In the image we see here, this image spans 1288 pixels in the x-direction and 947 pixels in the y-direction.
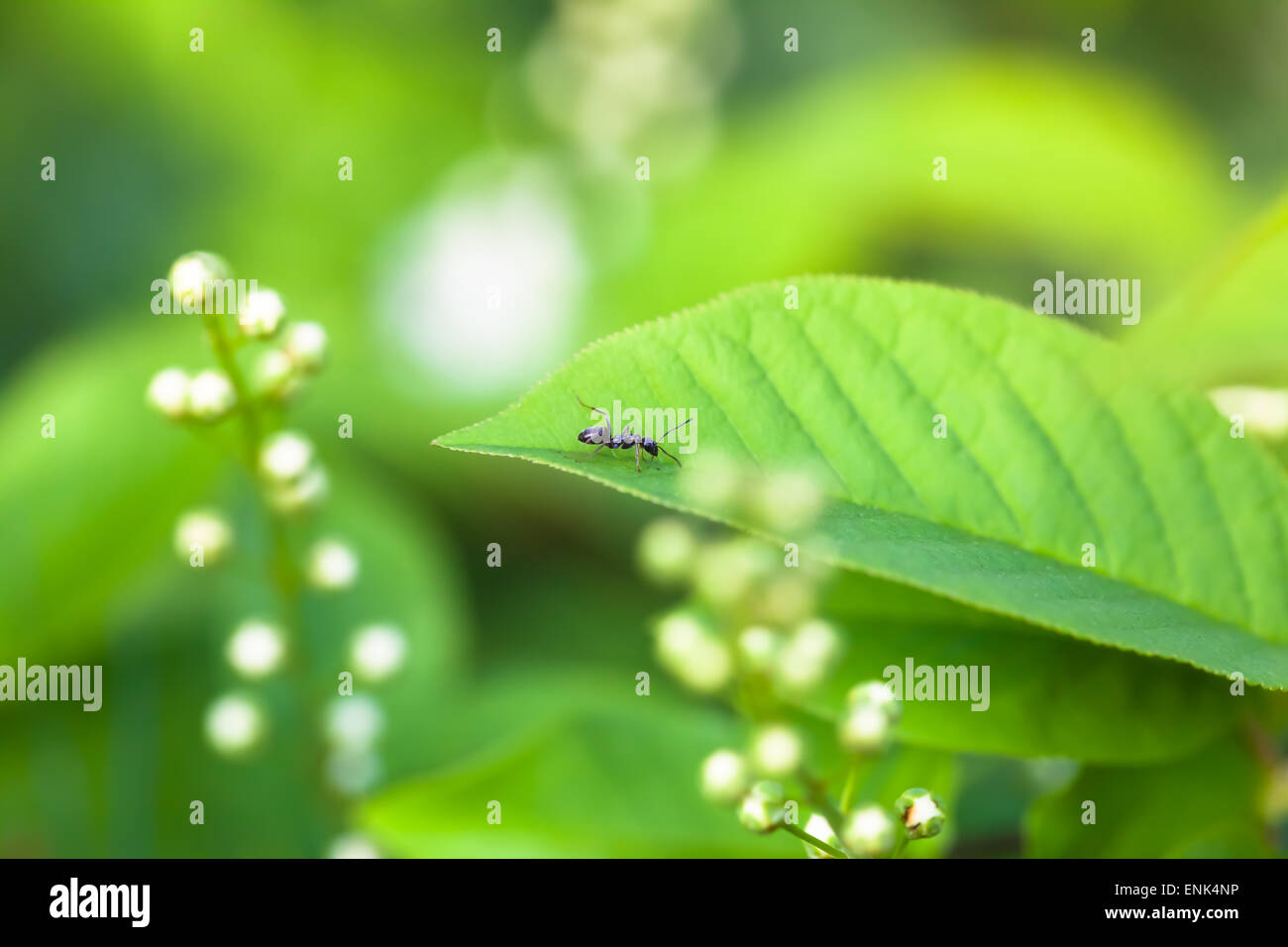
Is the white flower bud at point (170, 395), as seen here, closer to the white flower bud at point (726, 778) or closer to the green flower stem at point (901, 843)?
the white flower bud at point (726, 778)

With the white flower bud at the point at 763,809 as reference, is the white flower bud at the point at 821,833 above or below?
below

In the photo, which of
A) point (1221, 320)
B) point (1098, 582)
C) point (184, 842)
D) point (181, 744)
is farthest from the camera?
point (181, 744)

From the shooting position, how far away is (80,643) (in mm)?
2104

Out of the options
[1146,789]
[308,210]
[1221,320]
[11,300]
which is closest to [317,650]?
[1146,789]

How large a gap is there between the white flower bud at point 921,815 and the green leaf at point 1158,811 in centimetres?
26

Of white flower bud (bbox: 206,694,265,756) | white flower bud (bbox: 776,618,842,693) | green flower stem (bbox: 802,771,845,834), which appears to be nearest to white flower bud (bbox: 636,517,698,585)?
white flower bud (bbox: 776,618,842,693)

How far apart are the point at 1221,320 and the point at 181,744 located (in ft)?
5.76

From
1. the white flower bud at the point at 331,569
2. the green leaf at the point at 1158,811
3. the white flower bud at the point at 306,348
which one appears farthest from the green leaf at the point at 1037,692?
the white flower bud at the point at 331,569

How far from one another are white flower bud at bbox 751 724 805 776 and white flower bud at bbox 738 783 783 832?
0.13 ft

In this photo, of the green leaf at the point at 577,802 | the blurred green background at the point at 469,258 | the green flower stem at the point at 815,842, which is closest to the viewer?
the green flower stem at the point at 815,842

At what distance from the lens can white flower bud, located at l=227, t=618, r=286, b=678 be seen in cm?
171

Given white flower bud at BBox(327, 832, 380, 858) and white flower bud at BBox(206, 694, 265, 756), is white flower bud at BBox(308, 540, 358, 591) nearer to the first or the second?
white flower bud at BBox(206, 694, 265, 756)

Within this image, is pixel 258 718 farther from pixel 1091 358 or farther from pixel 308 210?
pixel 308 210

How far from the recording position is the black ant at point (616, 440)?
1.19 meters
